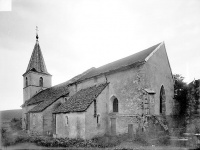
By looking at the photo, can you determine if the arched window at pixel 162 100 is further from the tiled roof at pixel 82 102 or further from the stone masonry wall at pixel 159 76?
the tiled roof at pixel 82 102

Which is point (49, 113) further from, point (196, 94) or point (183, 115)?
point (196, 94)

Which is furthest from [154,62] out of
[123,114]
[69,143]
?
[69,143]

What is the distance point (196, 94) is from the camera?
21234 millimetres

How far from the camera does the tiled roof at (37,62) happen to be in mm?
36938

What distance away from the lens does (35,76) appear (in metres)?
36.6

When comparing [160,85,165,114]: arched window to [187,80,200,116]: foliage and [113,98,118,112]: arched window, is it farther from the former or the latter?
[113,98,118,112]: arched window

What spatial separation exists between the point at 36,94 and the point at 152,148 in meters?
28.9

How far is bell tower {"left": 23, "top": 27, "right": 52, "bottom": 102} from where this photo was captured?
36.4m

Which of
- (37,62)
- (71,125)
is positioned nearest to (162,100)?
(71,125)

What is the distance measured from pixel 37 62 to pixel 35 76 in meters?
3.09

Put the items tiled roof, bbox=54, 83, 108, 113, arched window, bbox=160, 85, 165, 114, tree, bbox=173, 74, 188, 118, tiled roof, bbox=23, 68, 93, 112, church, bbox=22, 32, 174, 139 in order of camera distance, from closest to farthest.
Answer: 1. church, bbox=22, 32, 174, 139
2. tiled roof, bbox=54, 83, 108, 113
3. arched window, bbox=160, 85, 165, 114
4. tree, bbox=173, 74, 188, 118
5. tiled roof, bbox=23, 68, 93, 112

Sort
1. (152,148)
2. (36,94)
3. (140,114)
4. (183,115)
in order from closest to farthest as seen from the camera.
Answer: (152,148) → (140,114) → (183,115) → (36,94)

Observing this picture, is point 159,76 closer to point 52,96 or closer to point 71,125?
point 71,125

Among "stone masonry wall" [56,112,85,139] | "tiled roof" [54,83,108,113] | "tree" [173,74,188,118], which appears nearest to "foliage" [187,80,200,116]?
"tree" [173,74,188,118]
